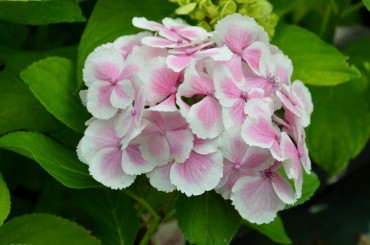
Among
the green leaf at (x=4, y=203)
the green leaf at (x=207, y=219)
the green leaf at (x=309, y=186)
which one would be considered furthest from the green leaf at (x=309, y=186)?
the green leaf at (x=4, y=203)

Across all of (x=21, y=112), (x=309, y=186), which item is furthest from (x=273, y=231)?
(x=21, y=112)

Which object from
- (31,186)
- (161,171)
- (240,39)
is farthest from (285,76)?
(31,186)

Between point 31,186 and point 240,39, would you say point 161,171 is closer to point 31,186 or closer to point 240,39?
point 240,39

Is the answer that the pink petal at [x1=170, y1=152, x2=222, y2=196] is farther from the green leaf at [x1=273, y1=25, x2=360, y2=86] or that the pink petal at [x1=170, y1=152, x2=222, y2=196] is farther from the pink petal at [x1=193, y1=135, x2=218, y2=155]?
the green leaf at [x1=273, y1=25, x2=360, y2=86]

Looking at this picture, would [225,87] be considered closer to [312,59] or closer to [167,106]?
[167,106]

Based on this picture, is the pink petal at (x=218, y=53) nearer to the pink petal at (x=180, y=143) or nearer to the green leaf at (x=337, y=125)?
the pink petal at (x=180, y=143)

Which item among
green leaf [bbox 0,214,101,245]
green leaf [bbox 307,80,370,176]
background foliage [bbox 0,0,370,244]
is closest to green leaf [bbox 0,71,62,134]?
background foliage [bbox 0,0,370,244]
